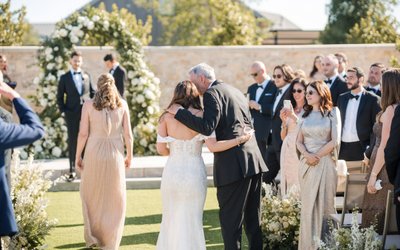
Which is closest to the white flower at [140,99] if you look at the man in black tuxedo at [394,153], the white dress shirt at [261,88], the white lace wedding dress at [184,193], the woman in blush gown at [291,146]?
the white dress shirt at [261,88]

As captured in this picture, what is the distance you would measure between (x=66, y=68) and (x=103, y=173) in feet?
27.8

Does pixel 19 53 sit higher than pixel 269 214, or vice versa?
pixel 19 53

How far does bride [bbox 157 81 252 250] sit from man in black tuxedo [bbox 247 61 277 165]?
13.3 ft

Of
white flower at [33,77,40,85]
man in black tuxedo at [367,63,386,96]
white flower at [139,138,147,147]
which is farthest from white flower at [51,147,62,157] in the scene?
man in black tuxedo at [367,63,386,96]

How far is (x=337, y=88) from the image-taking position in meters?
12.4

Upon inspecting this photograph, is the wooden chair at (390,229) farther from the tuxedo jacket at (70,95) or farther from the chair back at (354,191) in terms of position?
the tuxedo jacket at (70,95)

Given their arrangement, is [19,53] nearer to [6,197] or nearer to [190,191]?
[190,191]

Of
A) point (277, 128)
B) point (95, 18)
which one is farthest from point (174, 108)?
point (95, 18)

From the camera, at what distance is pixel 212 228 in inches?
416

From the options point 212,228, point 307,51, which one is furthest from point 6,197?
point 307,51

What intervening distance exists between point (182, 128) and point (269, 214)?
5.39 feet

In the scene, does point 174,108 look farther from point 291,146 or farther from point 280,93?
point 280,93

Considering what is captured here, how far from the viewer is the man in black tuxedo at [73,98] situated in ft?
46.9

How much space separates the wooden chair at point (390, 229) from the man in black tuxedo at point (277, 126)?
4.39 metres
